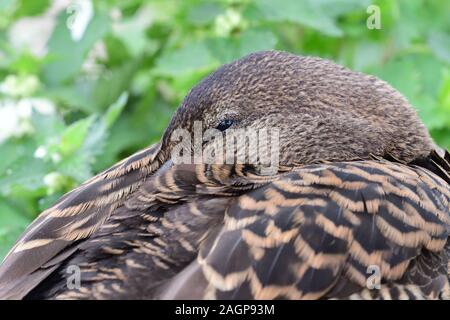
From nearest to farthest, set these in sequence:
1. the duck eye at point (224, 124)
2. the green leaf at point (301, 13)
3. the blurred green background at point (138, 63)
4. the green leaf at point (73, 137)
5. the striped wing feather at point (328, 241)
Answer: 1. the striped wing feather at point (328, 241)
2. the duck eye at point (224, 124)
3. the green leaf at point (73, 137)
4. the blurred green background at point (138, 63)
5. the green leaf at point (301, 13)

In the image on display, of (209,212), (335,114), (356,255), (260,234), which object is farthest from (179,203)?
(335,114)

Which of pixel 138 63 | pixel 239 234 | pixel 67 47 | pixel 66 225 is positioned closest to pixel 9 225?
pixel 66 225

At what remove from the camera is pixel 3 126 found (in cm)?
381

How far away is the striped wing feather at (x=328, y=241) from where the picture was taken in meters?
2.30

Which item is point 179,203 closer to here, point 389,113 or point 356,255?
point 356,255

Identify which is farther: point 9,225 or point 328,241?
point 9,225

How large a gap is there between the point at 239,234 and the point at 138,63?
1.99 m

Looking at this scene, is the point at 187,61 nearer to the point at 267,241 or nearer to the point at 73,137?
the point at 73,137

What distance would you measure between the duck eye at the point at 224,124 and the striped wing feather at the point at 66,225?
273 millimetres

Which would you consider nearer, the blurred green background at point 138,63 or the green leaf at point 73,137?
the green leaf at point 73,137

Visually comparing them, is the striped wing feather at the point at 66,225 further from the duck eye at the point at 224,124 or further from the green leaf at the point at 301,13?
the green leaf at the point at 301,13

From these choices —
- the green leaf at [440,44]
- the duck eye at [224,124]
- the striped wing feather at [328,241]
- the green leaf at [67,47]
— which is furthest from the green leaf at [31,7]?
the striped wing feather at [328,241]

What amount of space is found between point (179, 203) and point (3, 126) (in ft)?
4.75

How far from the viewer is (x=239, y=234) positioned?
237 cm
